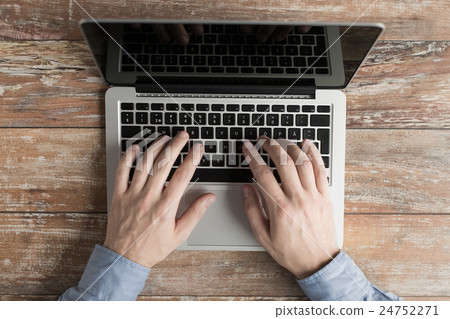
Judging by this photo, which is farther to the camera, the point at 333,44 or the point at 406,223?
the point at 406,223

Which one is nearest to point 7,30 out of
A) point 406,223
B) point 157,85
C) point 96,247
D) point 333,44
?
point 157,85

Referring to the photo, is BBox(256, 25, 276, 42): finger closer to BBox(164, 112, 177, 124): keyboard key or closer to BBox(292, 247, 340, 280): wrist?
BBox(164, 112, 177, 124): keyboard key

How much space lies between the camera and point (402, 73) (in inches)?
30.7

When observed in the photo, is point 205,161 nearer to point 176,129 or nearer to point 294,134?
point 176,129

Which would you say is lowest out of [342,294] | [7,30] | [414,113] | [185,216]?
[342,294]

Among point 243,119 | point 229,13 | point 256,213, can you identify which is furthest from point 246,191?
point 229,13

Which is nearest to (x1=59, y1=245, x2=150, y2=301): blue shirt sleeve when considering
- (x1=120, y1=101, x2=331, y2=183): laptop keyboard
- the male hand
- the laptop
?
the male hand

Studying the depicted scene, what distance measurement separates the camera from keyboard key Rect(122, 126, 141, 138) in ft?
2.42

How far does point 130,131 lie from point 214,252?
1.06 feet

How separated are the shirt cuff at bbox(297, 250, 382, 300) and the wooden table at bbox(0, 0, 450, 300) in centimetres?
5

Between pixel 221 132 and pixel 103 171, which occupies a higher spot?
pixel 221 132

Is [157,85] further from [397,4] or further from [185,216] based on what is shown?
[397,4]

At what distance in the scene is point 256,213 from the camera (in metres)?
0.73

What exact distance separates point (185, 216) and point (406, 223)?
49 cm
